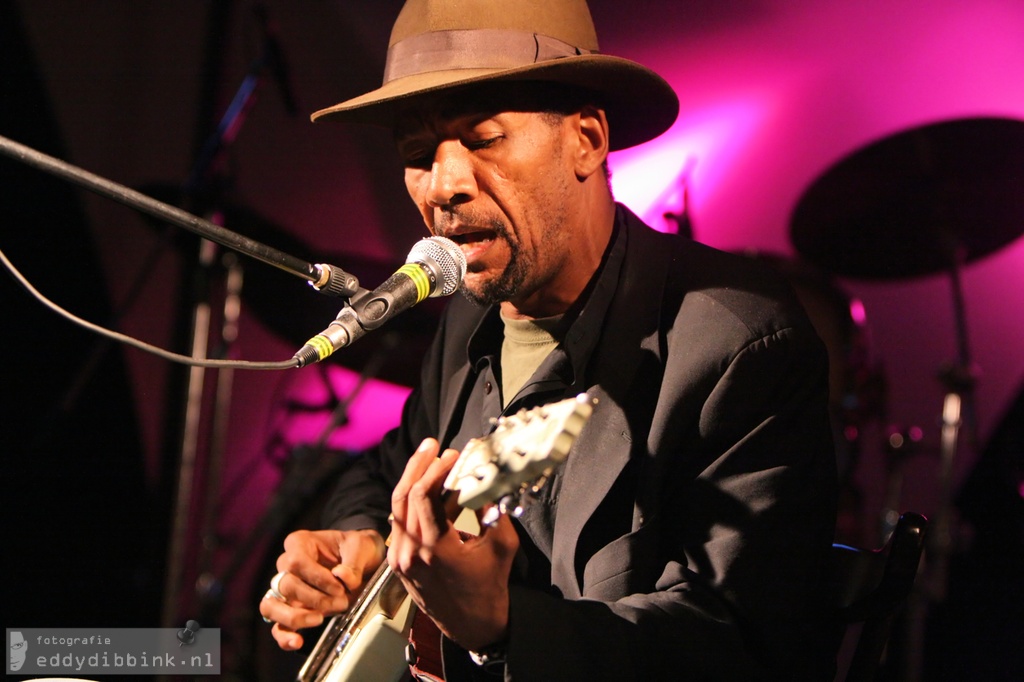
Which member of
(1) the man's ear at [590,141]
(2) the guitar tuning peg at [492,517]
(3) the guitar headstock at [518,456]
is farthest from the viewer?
(1) the man's ear at [590,141]

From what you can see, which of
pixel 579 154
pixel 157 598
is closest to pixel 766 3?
pixel 579 154

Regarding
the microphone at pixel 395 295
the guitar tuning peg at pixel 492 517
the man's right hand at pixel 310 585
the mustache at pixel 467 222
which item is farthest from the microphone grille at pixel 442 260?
the man's right hand at pixel 310 585

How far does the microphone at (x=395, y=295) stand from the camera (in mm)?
1279

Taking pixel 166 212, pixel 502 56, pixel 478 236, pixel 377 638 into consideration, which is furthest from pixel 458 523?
pixel 502 56

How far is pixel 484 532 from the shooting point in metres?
1.34

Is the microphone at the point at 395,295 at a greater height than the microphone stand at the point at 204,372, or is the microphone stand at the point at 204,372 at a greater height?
the microphone at the point at 395,295

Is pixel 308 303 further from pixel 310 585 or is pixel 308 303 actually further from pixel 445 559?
pixel 445 559

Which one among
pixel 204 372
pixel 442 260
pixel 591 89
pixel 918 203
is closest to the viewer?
pixel 442 260

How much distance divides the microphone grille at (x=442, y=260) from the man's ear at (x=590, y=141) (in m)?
0.54

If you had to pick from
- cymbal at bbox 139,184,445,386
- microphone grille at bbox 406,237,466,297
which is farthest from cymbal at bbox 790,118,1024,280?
microphone grille at bbox 406,237,466,297

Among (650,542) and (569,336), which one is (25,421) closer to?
(569,336)

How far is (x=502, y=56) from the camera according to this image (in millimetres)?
1846

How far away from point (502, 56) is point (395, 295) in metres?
0.73

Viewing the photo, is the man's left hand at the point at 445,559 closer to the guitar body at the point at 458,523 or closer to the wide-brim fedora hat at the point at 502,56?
the guitar body at the point at 458,523
